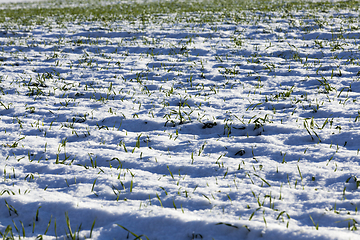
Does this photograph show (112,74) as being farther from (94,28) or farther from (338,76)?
(94,28)

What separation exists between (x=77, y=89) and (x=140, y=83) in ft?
3.85

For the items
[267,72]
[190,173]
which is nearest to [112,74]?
[267,72]

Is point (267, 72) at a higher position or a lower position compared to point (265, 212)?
higher

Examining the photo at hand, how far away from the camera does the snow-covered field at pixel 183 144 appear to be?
208cm

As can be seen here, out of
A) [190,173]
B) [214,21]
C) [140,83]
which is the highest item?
[214,21]

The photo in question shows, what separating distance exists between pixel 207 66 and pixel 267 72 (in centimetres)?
134

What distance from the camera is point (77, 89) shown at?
17.1ft

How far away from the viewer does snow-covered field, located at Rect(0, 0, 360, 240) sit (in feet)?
6.84

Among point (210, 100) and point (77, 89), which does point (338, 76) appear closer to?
point (210, 100)

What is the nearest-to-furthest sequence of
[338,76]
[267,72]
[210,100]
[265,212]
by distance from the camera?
[265,212] < [210,100] < [338,76] < [267,72]

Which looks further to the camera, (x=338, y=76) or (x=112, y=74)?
(x=112, y=74)

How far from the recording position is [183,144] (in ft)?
10.8

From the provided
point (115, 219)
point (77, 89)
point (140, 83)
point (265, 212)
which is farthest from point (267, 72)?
point (115, 219)

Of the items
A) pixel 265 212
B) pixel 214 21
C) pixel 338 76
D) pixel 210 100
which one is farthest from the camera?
pixel 214 21
